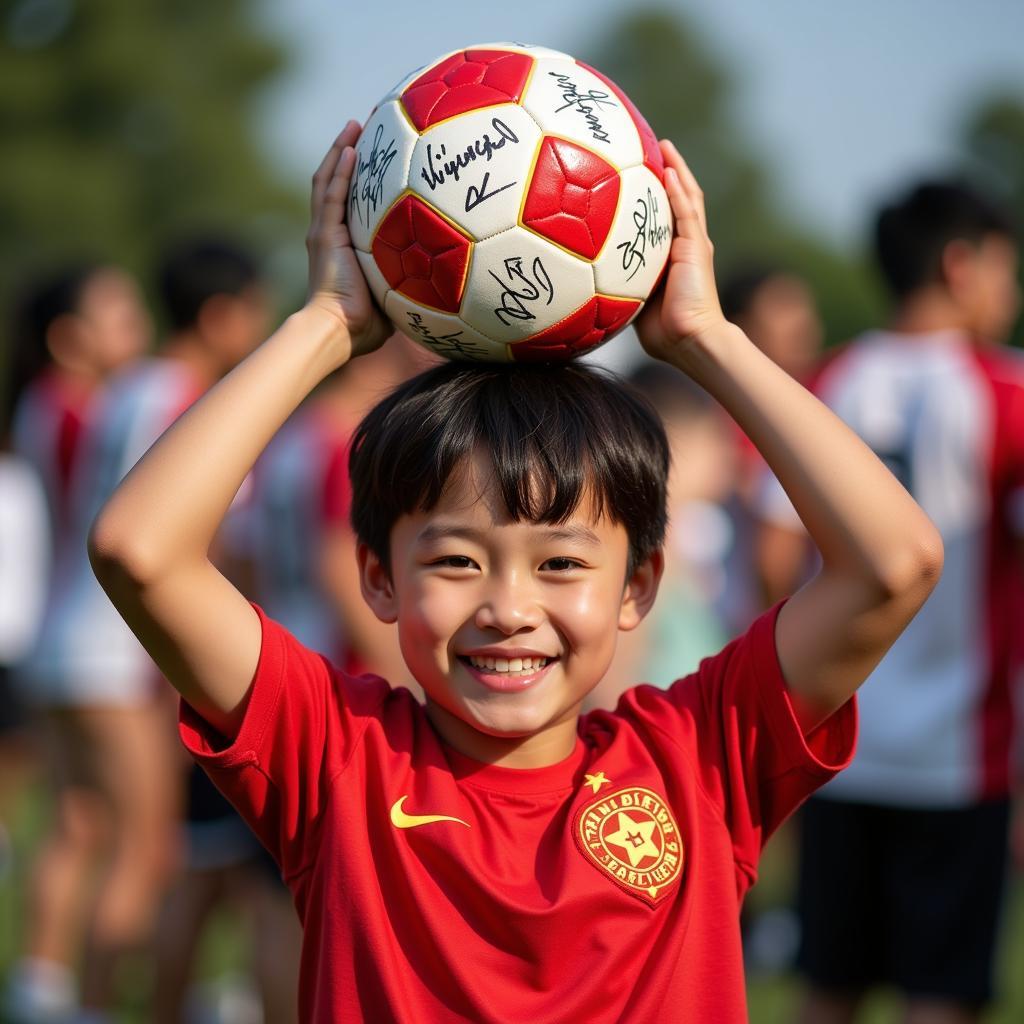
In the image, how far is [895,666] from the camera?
4.56 m

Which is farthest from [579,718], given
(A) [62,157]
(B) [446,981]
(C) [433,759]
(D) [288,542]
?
(A) [62,157]

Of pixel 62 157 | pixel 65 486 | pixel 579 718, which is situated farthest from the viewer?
pixel 62 157

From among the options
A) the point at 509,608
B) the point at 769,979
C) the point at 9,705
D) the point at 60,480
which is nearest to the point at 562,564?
the point at 509,608

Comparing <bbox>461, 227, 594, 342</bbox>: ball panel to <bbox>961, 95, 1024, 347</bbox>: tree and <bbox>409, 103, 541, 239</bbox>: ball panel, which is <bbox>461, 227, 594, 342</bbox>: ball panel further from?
<bbox>961, 95, 1024, 347</bbox>: tree

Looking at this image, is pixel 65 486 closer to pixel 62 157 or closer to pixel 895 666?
pixel 895 666

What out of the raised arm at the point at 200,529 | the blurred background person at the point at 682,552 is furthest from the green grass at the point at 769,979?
the raised arm at the point at 200,529

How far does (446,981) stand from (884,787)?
102 inches

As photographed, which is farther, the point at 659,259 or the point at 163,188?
the point at 163,188

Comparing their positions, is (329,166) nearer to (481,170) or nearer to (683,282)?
(481,170)

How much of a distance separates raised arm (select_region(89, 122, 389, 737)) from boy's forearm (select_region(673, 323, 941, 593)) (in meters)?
0.69

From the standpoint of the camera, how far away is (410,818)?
2.34 metres

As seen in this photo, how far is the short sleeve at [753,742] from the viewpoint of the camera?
239 cm

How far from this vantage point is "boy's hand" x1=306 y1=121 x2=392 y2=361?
2.49 m

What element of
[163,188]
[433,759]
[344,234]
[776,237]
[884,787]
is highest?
[776,237]
